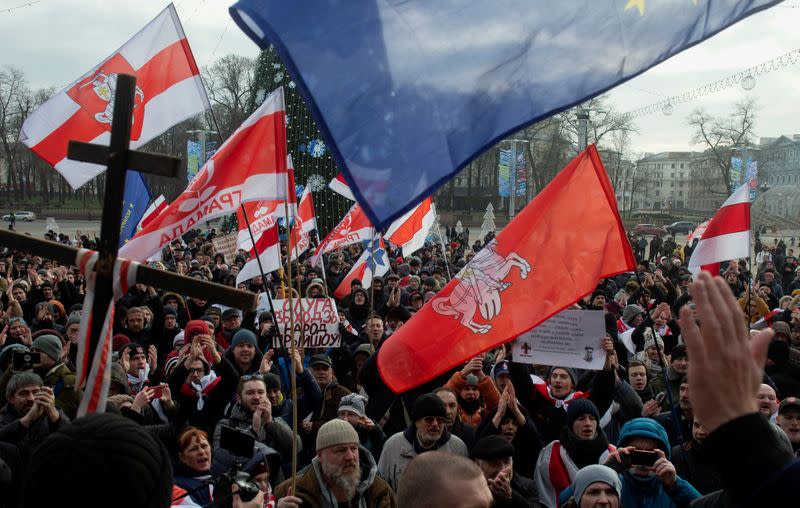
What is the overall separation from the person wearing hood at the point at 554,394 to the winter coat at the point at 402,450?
1.05 m

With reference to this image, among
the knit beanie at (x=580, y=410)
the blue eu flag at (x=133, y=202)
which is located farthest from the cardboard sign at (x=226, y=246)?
the knit beanie at (x=580, y=410)

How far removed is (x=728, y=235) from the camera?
29.2 ft

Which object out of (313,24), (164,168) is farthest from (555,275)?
(164,168)

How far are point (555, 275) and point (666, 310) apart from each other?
524 cm

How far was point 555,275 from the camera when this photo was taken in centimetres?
500

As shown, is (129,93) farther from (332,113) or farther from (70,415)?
(70,415)

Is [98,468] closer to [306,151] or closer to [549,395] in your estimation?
[549,395]

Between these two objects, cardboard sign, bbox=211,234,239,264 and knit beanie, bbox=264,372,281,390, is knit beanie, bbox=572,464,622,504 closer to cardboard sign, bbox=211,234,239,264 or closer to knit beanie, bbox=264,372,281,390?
knit beanie, bbox=264,372,281,390

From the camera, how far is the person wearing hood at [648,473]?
14.2 ft

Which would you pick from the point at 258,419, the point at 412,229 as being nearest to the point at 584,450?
the point at 258,419

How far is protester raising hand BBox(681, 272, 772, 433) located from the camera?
4.27 feet

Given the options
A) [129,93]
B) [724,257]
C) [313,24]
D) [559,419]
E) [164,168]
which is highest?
[313,24]

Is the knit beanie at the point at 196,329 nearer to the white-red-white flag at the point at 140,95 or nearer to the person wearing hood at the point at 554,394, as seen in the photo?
the white-red-white flag at the point at 140,95

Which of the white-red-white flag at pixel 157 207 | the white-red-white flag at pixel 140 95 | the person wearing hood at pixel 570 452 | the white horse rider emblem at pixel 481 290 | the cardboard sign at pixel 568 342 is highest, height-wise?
the white-red-white flag at pixel 140 95
